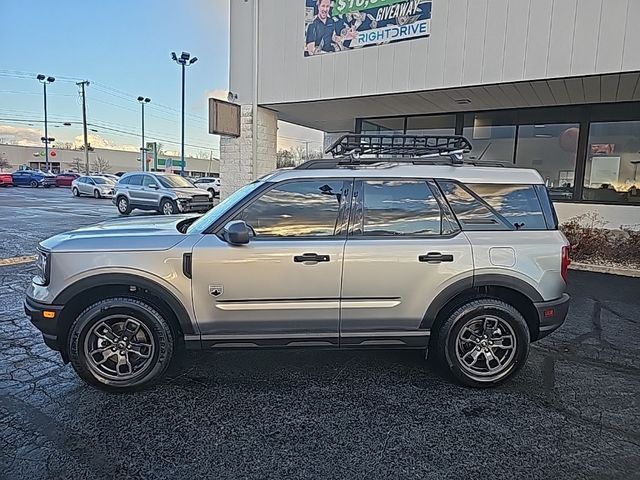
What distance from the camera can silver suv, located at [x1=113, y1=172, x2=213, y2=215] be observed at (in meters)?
16.4

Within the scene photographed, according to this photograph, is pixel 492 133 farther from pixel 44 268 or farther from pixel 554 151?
pixel 44 268

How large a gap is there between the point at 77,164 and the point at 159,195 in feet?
216

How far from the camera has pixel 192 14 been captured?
18.2 metres

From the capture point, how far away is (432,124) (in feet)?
41.7

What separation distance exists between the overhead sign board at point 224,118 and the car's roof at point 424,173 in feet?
25.9

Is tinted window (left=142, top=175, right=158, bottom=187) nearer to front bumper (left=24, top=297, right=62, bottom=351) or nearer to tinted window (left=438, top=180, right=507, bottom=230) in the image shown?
front bumper (left=24, top=297, right=62, bottom=351)

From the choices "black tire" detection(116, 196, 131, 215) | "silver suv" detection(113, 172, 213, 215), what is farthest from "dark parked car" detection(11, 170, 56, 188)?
"black tire" detection(116, 196, 131, 215)

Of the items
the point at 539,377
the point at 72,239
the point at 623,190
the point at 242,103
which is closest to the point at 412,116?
the point at 242,103

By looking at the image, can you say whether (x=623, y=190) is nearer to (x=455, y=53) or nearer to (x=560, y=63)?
(x=560, y=63)

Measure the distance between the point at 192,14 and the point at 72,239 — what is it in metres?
17.5

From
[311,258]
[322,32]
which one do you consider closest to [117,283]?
[311,258]

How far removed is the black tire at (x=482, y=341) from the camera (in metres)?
3.67

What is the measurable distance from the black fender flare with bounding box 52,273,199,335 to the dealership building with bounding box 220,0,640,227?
7.62m

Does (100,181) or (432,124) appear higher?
(432,124)
